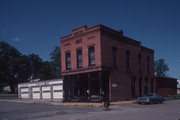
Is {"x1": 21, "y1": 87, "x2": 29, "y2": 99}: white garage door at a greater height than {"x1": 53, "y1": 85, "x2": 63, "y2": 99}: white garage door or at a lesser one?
lesser

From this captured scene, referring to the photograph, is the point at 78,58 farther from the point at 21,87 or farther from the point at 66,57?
the point at 21,87

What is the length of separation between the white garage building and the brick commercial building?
3054mm

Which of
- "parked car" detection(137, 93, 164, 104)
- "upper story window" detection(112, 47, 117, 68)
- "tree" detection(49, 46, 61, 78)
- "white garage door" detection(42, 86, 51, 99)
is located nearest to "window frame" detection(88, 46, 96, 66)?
"upper story window" detection(112, 47, 117, 68)

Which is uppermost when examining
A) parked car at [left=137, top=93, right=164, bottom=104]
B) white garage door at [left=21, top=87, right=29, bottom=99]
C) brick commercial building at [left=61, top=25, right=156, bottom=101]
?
brick commercial building at [left=61, top=25, right=156, bottom=101]

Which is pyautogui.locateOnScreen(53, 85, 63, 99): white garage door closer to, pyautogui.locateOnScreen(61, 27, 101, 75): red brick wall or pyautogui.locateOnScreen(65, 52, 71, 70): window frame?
pyautogui.locateOnScreen(61, 27, 101, 75): red brick wall

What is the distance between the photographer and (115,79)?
26.8 meters

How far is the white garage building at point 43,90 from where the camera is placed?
32531 millimetres

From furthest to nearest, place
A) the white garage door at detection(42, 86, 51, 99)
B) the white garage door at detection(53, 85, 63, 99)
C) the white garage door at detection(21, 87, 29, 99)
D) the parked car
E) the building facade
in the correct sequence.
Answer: the white garage door at detection(21, 87, 29, 99)
the building facade
the white garage door at detection(42, 86, 51, 99)
the white garage door at detection(53, 85, 63, 99)
the parked car

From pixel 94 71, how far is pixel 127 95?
6806mm

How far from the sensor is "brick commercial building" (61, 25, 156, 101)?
25594 millimetres

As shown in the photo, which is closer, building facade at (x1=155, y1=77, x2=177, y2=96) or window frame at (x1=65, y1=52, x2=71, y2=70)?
window frame at (x1=65, y1=52, x2=71, y2=70)

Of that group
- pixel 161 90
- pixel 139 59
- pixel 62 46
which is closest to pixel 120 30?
pixel 139 59

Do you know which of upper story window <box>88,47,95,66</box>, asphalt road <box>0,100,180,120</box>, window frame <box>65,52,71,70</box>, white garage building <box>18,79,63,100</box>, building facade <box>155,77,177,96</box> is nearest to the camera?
asphalt road <box>0,100,180,120</box>

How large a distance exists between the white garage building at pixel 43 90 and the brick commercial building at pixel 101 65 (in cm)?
305
